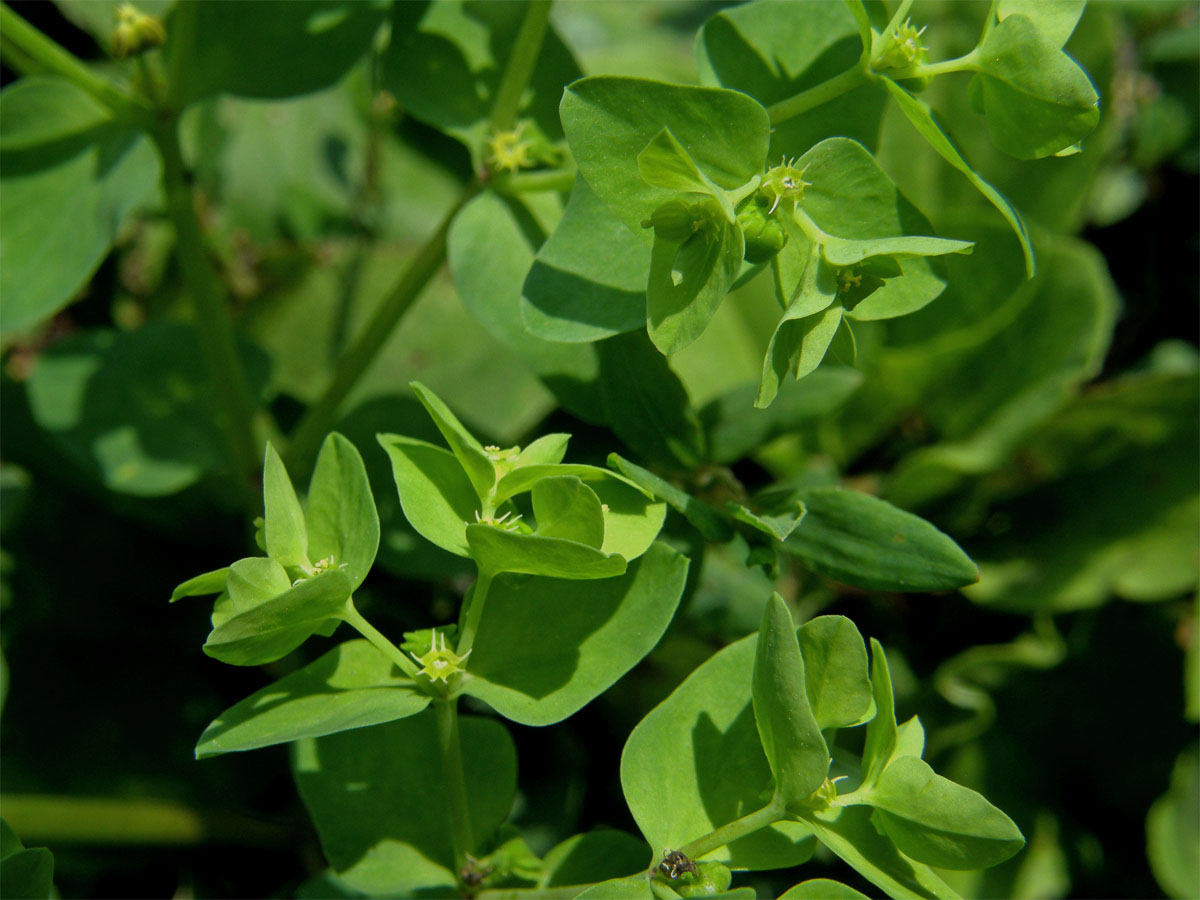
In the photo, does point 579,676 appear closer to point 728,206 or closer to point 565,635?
point 565,635

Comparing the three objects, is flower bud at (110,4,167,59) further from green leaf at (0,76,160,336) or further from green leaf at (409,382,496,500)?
green leaf at (409,382,496,500)

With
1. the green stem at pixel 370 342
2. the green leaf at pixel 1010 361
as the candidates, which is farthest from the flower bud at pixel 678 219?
the green leaf at pixel 1010 361

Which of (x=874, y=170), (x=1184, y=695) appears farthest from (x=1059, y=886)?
(x=874, y=170)

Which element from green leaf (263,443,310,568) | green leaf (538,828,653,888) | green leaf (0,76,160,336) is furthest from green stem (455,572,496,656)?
green leaf (0,76,160,336)

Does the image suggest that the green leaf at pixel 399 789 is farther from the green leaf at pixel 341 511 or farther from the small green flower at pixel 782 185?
the small green flower at pixel 782 185

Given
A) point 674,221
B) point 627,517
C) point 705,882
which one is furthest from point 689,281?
point 705,882

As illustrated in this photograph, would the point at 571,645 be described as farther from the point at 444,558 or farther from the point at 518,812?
the point at 518,812
